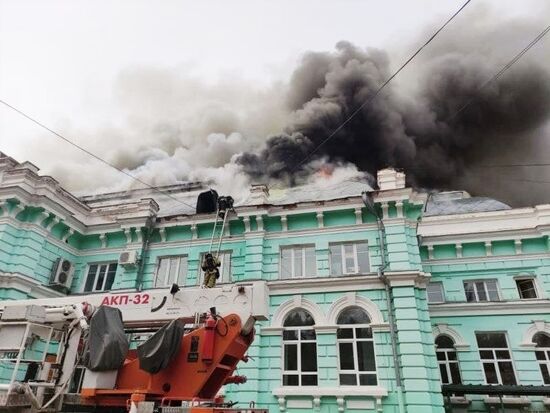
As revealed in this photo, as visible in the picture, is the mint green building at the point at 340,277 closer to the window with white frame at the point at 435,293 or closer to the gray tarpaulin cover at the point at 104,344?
the window with white frame at the point at 435,293

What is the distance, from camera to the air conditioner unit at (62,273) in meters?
16.4

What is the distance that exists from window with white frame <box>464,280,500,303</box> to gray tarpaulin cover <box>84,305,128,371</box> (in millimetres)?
17246

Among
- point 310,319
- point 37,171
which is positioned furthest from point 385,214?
point 37,171

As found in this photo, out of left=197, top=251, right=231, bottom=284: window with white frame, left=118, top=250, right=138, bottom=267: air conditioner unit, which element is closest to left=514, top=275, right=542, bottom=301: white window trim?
left=197, top=251, right=231, bottom=284: window with white frame

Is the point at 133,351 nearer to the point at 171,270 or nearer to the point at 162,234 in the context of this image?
the point at 171,270

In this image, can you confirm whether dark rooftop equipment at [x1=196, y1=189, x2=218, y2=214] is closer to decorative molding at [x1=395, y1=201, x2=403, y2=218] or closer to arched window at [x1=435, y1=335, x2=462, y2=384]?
decorative molding at [x1=395, y1=201, x2=403, y2=218]

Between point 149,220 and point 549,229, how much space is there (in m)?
18.7

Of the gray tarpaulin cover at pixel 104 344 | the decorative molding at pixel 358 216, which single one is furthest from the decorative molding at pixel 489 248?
the gray tarpaulin cover at pixel 104 344

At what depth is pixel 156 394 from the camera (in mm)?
6590

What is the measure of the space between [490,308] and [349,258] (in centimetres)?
799

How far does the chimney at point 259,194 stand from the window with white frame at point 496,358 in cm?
1197

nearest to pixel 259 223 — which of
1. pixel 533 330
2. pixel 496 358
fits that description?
pixel 496 358

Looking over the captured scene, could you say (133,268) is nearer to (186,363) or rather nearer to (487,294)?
(186,363)

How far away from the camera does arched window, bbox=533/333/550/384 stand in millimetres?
16609
